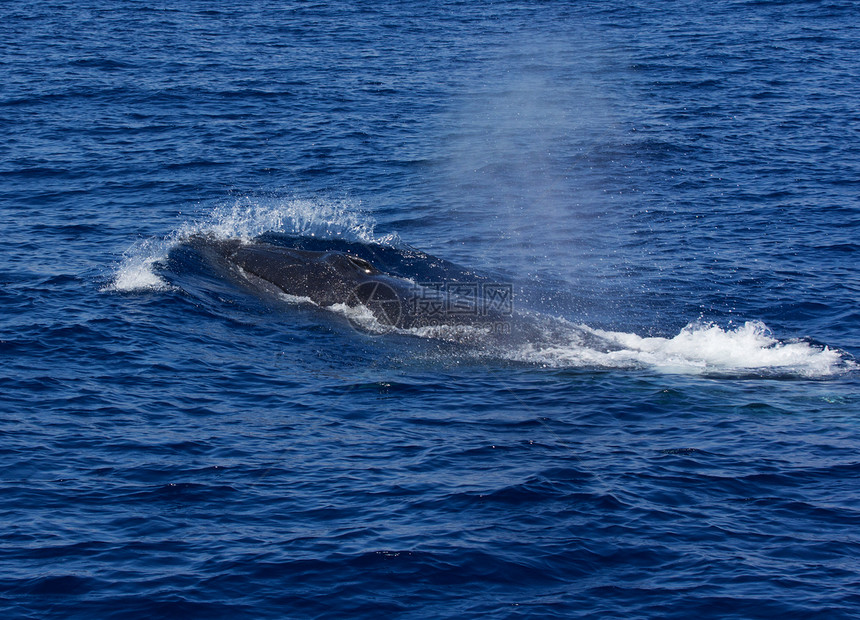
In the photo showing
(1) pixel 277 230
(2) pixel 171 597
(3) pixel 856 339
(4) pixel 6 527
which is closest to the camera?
(2) pixel 171 597

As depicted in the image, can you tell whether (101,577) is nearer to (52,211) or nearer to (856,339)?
(856,339)

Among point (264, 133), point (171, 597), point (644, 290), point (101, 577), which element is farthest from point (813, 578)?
point (264, 133)

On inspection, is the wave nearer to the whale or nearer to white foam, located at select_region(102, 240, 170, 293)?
white foam, located at select_region(102, 240, 170, 293)

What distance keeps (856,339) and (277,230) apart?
17.5m

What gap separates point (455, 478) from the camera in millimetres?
16000

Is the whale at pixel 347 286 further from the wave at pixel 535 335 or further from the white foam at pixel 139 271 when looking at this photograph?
the white foam at pixel 139 271

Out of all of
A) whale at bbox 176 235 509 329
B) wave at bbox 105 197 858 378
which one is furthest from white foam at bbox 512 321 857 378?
whale at bbox 176 235 509 329

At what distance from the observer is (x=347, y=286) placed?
2423cm

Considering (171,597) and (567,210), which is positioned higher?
(567,210)

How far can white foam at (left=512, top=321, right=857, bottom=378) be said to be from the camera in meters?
21.0

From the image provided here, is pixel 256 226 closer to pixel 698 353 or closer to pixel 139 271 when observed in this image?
pixel 139 271

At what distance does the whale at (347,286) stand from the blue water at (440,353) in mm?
705

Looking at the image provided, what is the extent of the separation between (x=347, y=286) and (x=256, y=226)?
730 centimetres

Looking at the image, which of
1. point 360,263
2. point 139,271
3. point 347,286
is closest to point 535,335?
point 347,286
